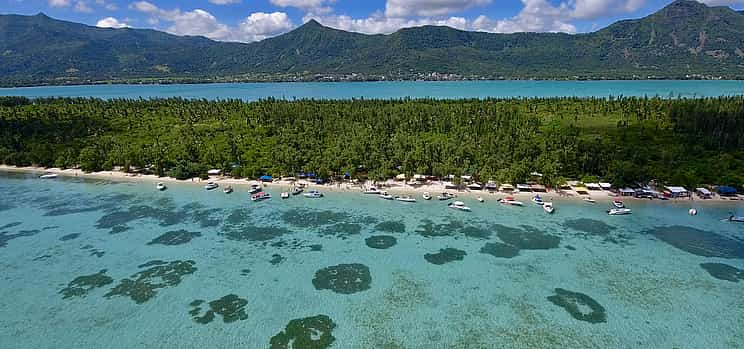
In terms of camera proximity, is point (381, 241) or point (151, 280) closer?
point (151, 280)

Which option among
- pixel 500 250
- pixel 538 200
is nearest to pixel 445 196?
pixel 538 200

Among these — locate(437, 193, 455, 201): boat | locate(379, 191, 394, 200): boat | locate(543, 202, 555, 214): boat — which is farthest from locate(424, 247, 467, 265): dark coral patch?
locate(379, 191, 394, 200): boat

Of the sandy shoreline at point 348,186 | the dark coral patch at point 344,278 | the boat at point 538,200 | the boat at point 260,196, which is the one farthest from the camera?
the boat at point 260,196

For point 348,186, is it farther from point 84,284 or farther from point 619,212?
point 619,212

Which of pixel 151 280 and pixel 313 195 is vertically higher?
pixel 313 195

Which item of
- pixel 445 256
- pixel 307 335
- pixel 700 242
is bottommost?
pixel 307 335

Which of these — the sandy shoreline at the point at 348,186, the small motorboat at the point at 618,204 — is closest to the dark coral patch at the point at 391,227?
the sandy shoreline at the point at 348,186

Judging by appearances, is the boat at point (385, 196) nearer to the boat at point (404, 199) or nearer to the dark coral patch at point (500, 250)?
the boat at point (404, 199)
